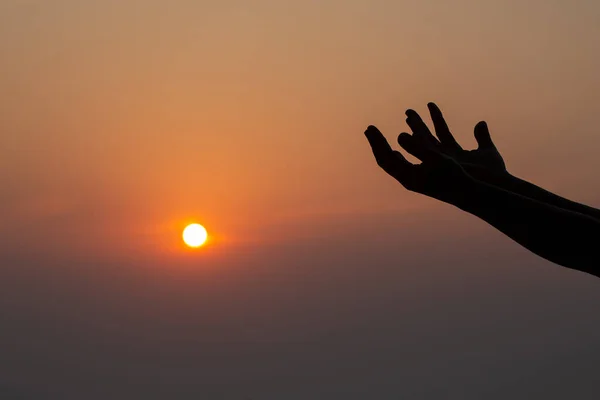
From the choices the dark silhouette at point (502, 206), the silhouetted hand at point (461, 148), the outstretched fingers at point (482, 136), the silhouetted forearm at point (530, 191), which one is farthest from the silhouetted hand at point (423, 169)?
the outstretched fingers at point (482, 136)

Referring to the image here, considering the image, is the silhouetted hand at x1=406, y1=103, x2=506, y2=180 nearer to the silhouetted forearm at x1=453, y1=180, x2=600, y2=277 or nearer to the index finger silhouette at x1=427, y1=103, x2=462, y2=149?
the index finger silhouette at x1=427, y1=103, x2=462, y2=149

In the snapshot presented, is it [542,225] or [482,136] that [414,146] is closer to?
[542,225]

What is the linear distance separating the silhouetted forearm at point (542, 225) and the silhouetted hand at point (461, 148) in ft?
2.94

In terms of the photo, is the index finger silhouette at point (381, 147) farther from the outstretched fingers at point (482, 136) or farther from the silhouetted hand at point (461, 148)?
the outstretched fingers at point (482, 136)

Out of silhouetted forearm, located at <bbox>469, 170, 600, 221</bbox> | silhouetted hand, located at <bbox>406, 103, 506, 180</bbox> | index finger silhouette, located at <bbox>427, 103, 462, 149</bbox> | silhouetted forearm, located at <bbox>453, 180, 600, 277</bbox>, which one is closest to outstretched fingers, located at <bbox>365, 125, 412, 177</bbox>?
silhouetted forearm, located at <bbox>453, 180, 600, 277</bbox>

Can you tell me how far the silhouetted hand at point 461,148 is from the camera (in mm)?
4695

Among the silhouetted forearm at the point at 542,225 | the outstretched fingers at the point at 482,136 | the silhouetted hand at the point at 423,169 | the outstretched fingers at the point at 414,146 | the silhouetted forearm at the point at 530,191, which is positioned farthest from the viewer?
the outstretched fingers at the point at 482,136

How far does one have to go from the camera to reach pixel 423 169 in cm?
383

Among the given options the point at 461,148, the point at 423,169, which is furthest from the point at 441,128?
the point at 423,169

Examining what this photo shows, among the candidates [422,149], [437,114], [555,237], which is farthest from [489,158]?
[555,237]

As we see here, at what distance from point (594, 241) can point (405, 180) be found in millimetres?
910

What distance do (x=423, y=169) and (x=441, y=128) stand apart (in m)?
1.51

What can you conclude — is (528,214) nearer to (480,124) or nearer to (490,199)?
(490,199)

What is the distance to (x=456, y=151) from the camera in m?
5.10
